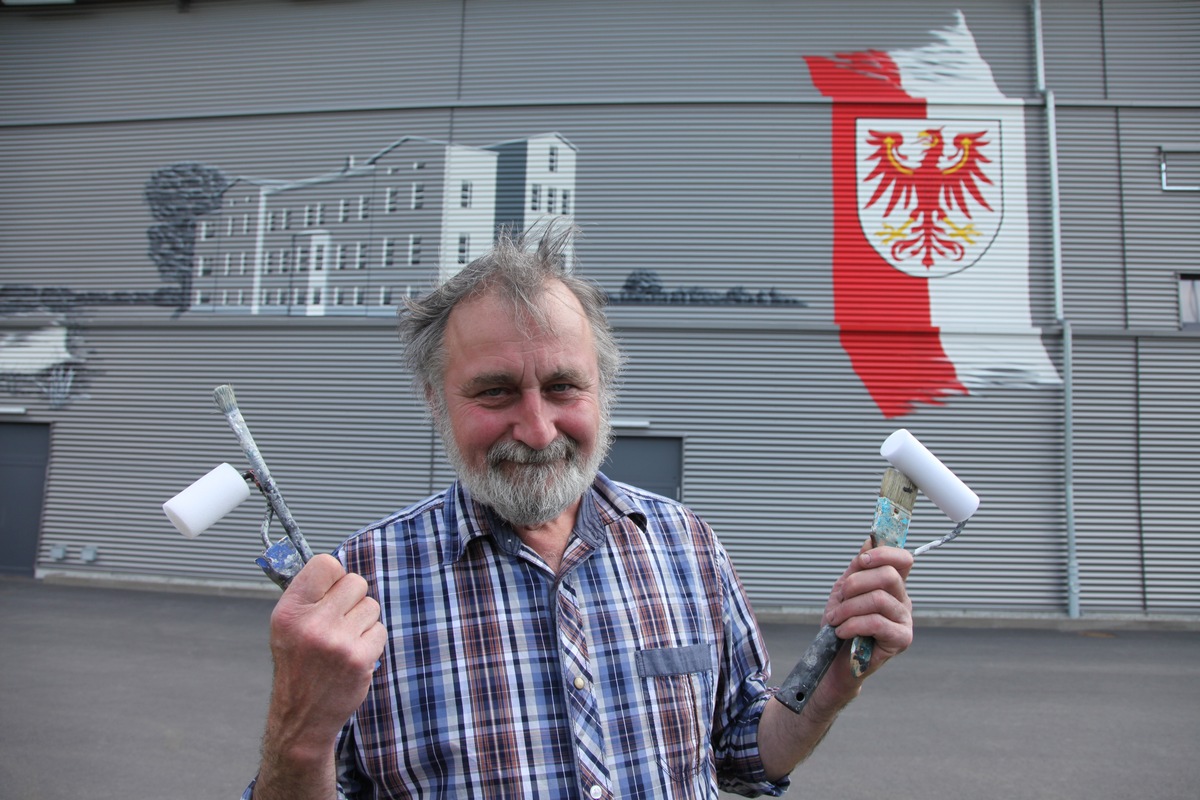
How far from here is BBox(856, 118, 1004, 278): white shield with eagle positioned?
1151 centimetres

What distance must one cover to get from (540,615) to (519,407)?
0.46 metres

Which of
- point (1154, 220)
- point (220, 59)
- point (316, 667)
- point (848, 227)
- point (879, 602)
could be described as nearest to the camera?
point (316, 667)

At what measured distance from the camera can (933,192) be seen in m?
11.5

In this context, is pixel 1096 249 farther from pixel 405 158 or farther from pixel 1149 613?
pixel 405 158

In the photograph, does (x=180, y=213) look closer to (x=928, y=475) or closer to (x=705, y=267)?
(x=705, y=267)

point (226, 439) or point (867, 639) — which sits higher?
point (226, 439)

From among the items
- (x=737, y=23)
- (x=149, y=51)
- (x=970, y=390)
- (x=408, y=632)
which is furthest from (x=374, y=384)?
(x=408, y=632)

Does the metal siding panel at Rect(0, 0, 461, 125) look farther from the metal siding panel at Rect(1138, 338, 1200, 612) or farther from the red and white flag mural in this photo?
the metal siding panel at Rect(1138, 338, 1200, 612)

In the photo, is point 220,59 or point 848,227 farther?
point 220,59

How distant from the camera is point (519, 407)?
1631 millimetres

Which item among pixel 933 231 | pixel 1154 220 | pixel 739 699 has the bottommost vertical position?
pixel 739 699

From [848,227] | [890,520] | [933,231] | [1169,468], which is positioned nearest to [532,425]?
[890,520]

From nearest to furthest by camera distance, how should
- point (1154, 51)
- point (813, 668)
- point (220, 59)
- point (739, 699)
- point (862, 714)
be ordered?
point (813, 668) → point (739, 699) → point (862, 714) → point (1154, 51) → point (220, 59)

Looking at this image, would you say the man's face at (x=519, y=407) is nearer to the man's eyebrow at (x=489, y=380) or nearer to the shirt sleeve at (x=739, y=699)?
the man's eyebrow at (x=489, y=380)
